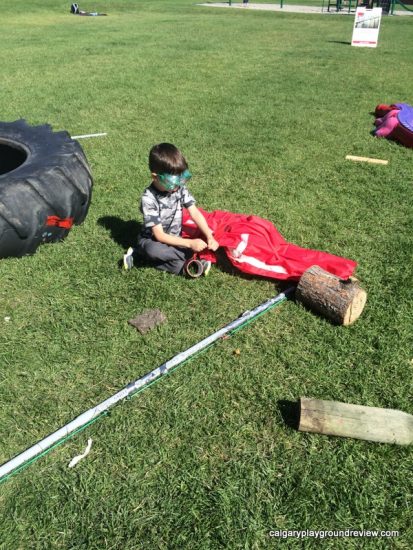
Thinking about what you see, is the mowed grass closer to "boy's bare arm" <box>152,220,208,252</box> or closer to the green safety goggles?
"boy's bare arm" <box>152,220,208,252</box>

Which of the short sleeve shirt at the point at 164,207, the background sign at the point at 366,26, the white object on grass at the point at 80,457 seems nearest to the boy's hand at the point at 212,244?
the short sleeve shirt at the point at 164,207

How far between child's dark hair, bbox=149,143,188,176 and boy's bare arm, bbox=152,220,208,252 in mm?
456

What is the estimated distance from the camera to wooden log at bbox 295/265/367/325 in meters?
3.20

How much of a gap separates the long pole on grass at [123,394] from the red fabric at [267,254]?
292mm

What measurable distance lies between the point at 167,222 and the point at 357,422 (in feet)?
7.23

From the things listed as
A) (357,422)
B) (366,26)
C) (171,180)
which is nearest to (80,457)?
(357,422)

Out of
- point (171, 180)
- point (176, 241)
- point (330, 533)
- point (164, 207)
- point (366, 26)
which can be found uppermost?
point (366, 26)

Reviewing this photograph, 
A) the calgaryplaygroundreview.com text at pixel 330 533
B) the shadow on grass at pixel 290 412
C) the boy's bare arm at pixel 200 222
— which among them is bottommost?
the calgaryplaygroundreview.com text at pixel 330 533

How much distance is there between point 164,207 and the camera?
12.6ft

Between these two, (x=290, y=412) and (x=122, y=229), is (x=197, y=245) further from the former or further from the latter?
(x=290, y=412)

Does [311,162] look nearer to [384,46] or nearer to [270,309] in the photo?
[270,309]

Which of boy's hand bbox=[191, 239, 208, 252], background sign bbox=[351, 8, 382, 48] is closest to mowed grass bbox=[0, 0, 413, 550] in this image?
boy's hand bbox=[191, 239, 208, 252]

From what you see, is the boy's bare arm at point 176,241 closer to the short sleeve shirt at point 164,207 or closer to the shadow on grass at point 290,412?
the short sleeve shirt at point 164,207

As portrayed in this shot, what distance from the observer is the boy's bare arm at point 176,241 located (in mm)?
3713
